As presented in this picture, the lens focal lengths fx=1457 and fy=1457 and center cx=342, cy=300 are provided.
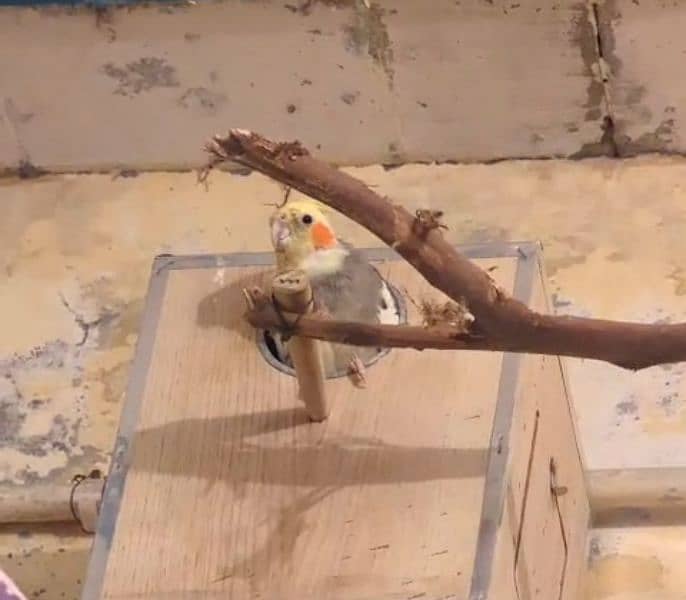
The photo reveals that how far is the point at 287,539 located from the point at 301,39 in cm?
82

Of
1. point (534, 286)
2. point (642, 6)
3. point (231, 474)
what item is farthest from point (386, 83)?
point (231, 474)

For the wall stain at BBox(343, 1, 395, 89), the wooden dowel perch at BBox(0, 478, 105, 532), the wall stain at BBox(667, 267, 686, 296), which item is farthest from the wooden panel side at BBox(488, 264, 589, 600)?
the wall stain at BBox(343, 1, 395, 89)

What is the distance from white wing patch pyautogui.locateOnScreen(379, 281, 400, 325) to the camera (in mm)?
1113

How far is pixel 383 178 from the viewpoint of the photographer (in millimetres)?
1763

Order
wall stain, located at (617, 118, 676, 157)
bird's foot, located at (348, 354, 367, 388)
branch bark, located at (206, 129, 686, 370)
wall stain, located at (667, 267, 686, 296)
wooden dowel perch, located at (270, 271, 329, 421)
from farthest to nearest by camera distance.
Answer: wall stain, located at (617, 118, 676, 157)
wall stain, located at (667, 267, 686, 296)
bird's foot, located at (348, 354, 367, 388)
wooden dowel perch, located at (270, 271, 329, 421)
branch bark, located at (206, 129, 686, 370)

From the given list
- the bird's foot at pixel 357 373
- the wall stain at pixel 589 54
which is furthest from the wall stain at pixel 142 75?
the bird's foot at pixel 357 373

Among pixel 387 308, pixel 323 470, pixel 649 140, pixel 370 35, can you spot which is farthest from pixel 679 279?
pixel 323 470

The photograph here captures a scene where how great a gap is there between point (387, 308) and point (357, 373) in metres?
0.07

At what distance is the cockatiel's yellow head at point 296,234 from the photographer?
112cm

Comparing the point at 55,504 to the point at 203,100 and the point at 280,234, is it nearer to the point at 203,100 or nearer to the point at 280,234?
the point at 280,234

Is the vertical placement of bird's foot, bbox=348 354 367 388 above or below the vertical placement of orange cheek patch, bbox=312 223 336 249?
below

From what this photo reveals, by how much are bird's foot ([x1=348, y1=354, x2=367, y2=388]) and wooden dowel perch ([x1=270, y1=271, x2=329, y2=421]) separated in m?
0.03

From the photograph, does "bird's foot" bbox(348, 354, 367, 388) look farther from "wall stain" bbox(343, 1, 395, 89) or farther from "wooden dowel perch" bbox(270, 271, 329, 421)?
"wall stain" bbox(343, 1, 395, 89)

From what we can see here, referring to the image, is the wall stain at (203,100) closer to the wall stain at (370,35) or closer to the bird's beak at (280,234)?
the wall stain at (370,35)
